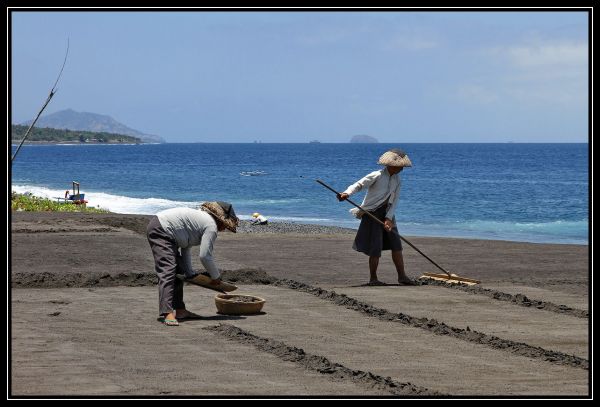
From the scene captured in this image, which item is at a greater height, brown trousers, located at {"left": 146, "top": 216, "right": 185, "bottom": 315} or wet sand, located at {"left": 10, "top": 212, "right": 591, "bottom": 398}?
brown trousers, located at {"left": 146, "top": 216, "right": 185, "bottom": 315}

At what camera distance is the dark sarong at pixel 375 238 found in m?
14.4

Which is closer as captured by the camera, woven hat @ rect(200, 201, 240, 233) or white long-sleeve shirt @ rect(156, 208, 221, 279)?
white long-sleeve shirt @ rect(156, 208, 221, 279)

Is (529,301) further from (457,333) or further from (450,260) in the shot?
(450,260)

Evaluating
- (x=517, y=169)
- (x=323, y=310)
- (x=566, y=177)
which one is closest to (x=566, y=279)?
(x=323, y=310)

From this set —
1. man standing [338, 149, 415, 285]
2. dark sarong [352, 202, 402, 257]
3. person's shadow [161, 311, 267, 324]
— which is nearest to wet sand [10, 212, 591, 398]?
person's shadow [161, 311, 267, 324]

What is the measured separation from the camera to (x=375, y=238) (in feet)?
47.3

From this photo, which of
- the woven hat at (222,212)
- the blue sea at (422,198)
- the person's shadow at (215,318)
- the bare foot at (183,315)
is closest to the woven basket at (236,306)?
the person's shadow at (215,318)

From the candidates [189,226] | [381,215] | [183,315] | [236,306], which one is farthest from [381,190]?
[183,315]

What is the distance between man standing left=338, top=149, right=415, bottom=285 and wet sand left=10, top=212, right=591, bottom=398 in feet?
1.28

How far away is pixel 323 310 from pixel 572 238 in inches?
1000

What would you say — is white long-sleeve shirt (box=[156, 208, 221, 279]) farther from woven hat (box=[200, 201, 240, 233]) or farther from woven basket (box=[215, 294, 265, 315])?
woven basket (box=[215, 294, 265, 315])

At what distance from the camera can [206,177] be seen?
301ft

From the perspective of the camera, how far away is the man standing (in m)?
14.4

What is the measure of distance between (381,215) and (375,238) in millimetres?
329
